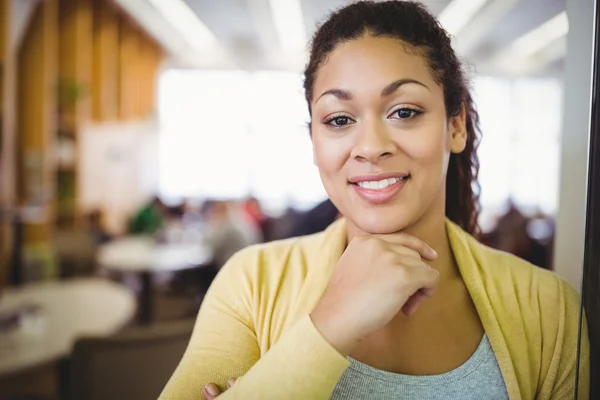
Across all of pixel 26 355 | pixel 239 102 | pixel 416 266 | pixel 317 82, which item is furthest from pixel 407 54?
pixel 26 355

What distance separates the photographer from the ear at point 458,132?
656 mm

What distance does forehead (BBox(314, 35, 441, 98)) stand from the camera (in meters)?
0.59

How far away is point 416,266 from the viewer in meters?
0.58

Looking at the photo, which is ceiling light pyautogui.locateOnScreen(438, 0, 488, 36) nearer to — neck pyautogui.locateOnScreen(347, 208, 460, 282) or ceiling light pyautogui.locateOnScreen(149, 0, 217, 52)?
neck pyautogui.locateOnScreen(347, 208, 460, 282)

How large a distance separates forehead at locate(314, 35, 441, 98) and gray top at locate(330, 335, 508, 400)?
357 millimetres

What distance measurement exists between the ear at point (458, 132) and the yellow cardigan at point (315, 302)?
12 centimetres

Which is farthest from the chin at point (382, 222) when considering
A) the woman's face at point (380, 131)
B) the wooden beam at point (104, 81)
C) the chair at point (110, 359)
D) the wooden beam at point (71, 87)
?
the wooden beam at point (104, 81)

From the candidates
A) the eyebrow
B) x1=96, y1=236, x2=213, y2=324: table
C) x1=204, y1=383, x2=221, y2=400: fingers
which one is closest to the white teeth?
the eyebrow

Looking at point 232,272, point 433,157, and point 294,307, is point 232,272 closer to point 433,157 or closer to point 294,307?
point 294,307

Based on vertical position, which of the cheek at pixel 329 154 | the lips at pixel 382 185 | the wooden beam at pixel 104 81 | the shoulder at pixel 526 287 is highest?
the wooden beam at pixel 104 81

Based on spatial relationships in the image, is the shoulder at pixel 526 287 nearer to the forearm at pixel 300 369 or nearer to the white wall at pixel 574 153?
the white wall at pixel 574 153

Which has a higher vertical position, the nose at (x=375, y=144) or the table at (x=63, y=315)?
the nose at (x=375, y=144)

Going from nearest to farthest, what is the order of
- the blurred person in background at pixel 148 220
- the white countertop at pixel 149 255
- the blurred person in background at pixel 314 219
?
the blurred person in background at pixel 314 219
the white countertop at pixel 149 255
the blurred person in background at pixel 148 220

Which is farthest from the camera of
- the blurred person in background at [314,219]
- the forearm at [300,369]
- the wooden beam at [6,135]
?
the wooden beam at [6,135]
